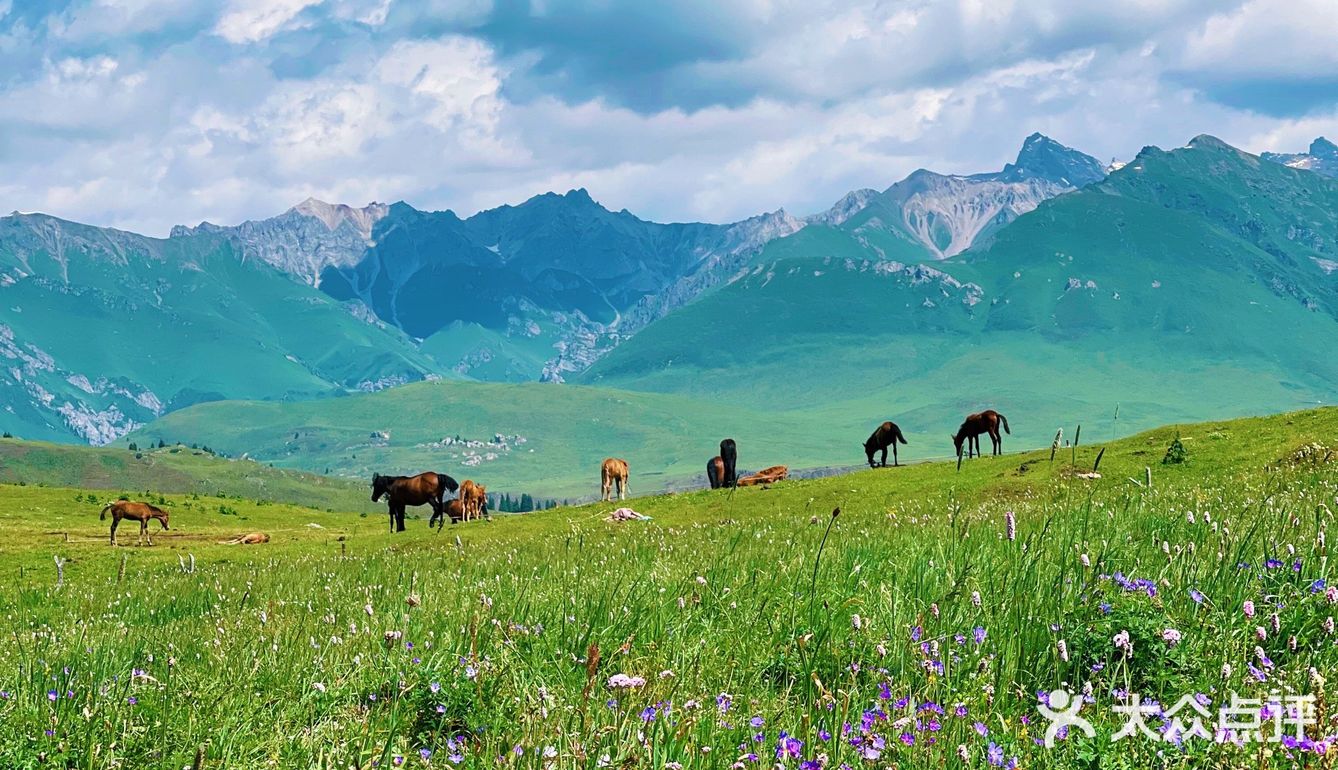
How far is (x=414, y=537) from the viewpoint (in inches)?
1817

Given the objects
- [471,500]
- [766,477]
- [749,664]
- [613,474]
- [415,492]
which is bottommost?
[749,664]

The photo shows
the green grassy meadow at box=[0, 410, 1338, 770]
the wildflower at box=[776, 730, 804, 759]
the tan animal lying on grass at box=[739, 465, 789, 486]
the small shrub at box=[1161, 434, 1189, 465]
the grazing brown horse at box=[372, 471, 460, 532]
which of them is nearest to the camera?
the wildflower at box=[776, 730, 804, 759]

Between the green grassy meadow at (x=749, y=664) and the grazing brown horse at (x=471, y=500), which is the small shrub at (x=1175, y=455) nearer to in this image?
the green grassy meadow at (x=749, y=664)

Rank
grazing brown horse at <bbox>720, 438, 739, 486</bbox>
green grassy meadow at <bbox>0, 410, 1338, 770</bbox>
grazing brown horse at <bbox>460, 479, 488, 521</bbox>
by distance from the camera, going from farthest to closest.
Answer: grazing brown horse at <bbox>460, 479, 488, 521</bbox>
grazing brown horse at <bbox>720, 438, 739, 486</bbox>
green grassy meadow at <bbox>0, 410, 1338, 770</bbox>

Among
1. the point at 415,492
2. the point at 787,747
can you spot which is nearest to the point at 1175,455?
the point at 415,492

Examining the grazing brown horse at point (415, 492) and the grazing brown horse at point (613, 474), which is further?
the grazing brown horse at point (613, 474)

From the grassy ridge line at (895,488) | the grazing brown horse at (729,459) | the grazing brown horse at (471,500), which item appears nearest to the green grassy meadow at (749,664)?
the grassy ridge line at (895,488)

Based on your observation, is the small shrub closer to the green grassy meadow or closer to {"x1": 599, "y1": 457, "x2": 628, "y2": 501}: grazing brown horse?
the green grassy meadow

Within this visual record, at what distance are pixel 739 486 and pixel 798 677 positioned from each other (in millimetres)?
51238

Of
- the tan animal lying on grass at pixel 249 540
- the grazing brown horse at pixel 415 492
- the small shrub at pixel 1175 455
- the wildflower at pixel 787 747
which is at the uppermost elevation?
the small shrub at pixel 1175 455

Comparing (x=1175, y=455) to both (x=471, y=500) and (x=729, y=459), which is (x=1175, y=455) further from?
(x=471, y=500)

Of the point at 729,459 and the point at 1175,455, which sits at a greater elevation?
the point at 729,459

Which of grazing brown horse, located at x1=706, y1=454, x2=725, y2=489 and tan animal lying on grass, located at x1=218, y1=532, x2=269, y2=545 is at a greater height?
grazing brown horse, located at x1=706, y1=454, x2=725, y2=489

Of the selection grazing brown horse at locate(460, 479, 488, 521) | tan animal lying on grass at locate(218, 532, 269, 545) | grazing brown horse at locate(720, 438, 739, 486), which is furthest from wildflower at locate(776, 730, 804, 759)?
grazing brown horse at locate(460, 479, 488, 521)
